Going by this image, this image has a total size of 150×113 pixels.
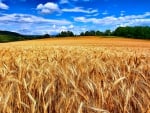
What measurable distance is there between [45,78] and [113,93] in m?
0.78

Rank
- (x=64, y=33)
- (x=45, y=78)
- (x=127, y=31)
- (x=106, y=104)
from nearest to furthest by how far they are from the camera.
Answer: (x=106, y=104) < (x=45, y=78) < (x=64, y=33) < (x=127, y=31)

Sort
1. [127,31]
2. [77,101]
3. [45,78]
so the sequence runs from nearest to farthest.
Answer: [77,101] < [45,78] < [127,31]

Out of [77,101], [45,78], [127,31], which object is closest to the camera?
[77,101]

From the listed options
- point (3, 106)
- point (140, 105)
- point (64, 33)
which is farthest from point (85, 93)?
point (64, 33)

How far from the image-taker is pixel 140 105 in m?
2.81

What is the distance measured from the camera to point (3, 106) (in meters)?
2.76

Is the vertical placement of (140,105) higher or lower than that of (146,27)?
higher

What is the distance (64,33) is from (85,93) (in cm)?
6483

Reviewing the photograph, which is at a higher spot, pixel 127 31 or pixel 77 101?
pixel 77 101

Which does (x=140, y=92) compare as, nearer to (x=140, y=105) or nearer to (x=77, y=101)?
(x=140, y=105)

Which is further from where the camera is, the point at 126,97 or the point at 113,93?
the point at 113,93

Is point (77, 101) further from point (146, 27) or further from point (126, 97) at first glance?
point (146, 27)

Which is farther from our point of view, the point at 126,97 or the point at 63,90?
the point at 63,90

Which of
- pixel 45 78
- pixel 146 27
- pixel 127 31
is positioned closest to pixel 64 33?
pixel 127 31
